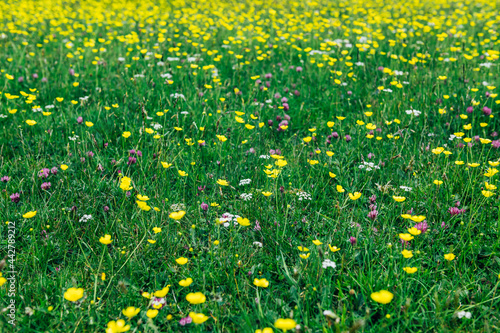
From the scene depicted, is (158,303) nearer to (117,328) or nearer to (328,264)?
(117,328)

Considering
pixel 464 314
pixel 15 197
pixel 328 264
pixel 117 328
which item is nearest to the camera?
pixel 117 328

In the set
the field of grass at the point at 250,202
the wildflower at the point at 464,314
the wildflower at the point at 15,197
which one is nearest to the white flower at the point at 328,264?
the field of grass at the point at 250,202

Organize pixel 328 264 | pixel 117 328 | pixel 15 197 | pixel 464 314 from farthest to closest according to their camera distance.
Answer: pixel 15 197 < pixel 328 264 < pixel 464 314 < pixel 117 328

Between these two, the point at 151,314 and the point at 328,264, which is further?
the point at 328,264

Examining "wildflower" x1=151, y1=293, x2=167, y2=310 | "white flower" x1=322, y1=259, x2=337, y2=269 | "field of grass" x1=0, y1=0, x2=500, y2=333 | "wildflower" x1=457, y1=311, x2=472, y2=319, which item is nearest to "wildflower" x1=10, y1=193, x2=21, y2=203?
"field of grass" x1=0, y1=0, x2=500, y2=333

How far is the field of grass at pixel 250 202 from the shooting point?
1914 millimetres

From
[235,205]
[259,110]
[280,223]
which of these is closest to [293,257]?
[280,223]

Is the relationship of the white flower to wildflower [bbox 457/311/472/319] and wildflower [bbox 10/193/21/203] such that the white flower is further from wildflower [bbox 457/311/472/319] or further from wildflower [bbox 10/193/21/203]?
wildflower [bbox 10/193/21/203]

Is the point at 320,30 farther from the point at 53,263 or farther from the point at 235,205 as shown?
the point at 53,263

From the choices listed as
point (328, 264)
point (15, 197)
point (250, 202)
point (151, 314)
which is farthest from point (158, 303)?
point (15, 197)

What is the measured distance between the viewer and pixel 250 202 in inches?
102

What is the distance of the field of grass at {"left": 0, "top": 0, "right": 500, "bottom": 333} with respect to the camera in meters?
1.91

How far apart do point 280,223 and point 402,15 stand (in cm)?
720

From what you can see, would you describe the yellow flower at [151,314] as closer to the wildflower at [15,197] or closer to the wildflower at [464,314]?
the wildflower at [464,314]
